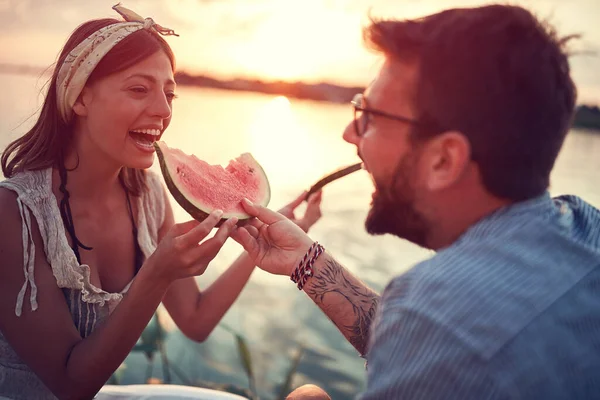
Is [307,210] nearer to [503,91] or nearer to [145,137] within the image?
[145,137]

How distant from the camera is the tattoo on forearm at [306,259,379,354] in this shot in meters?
2.22

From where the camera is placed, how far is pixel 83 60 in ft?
7.61

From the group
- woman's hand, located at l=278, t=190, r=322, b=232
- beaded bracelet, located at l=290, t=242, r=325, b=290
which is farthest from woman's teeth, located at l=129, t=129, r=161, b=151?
beaded bracelet, located at l=290, t=242, r=325, b=290

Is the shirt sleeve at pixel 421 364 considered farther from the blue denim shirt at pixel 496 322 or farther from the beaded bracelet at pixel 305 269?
the beaded bracelet at pixel 305 269

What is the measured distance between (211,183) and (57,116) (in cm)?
73

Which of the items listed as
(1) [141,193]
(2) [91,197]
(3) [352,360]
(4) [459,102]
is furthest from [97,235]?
(3) [352,360]

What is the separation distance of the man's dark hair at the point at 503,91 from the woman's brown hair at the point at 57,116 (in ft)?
4.19

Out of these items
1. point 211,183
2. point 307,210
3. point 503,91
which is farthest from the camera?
point 307,210

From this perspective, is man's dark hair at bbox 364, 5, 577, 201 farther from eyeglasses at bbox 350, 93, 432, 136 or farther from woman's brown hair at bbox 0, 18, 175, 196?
woman's brown hair at bbox 0, 18, 175, 196

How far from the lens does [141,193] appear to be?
2799 mm

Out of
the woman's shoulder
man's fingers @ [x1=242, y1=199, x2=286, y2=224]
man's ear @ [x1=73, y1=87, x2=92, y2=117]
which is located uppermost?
man's ear @ [x1=73, y1=87, x2=92, y2=117]

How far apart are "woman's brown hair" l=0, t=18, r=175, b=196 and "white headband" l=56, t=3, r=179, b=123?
3 cm

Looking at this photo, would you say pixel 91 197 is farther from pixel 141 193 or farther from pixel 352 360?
pixel 352 360

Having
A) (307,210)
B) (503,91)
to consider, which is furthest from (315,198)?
(503,91)
